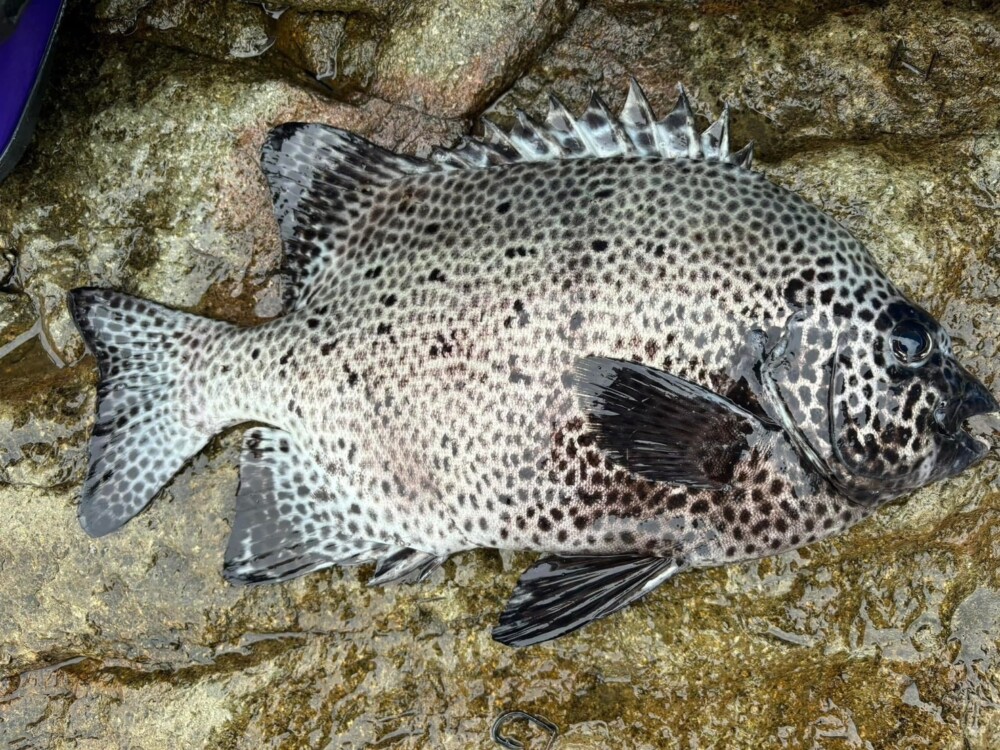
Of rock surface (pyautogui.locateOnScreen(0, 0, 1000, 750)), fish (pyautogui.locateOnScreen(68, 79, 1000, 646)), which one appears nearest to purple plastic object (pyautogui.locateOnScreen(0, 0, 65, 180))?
rock surface (pyautogui.locateOnScreen(0, 0, 1000, 750))

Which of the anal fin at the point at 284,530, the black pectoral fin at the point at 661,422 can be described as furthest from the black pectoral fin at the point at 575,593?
the anal fin at the point at 284,530

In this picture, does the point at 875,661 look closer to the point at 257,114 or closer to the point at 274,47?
the point at 257,114

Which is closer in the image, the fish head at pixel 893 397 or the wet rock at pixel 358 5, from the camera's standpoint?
the fish head at pixel 893 397

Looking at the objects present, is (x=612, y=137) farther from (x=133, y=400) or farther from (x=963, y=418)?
(x=133, y=400)

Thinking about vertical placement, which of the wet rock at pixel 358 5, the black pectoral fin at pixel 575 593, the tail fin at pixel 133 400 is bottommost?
the black pectoral fin at pixel 575 593

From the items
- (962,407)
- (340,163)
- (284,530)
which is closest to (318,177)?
(340,163)

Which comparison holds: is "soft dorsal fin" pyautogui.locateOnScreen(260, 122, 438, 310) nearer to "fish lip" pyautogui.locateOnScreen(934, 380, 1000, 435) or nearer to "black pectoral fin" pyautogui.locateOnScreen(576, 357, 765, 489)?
"black pectoral fin" pyautogui.locateOnScreen(576, 357, 765, 489)

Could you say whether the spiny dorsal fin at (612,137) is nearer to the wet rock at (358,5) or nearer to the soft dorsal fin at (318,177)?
the soft dorsal fin at (318,177)
